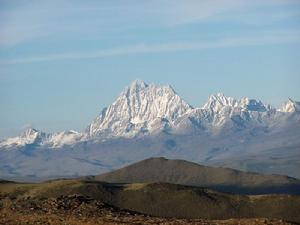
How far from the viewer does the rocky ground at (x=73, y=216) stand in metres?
58.0

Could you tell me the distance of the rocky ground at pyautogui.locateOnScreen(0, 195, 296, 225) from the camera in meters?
58.0

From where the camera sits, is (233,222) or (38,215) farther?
(233,222)

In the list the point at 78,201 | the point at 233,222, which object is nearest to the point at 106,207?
the point at 78,201

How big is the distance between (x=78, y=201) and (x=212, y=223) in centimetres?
1850

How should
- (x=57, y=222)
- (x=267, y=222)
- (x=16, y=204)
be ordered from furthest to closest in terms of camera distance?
(x=16, y=204), (x=267, y=222), (x=57, y=222)

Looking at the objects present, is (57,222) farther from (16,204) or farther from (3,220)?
(16,204)

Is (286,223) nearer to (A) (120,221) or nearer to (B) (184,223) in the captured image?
→ (B) (184,223)

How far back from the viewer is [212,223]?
211 ft

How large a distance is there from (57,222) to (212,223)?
1391 centimetres

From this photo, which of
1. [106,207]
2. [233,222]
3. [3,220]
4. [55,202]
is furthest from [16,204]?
[233,222]

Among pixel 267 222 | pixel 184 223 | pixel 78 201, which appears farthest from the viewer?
pixel 78 201

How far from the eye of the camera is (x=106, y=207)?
76.1 m

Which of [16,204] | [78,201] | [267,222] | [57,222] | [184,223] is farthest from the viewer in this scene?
[78,201]

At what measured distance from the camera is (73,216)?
61812 mm
